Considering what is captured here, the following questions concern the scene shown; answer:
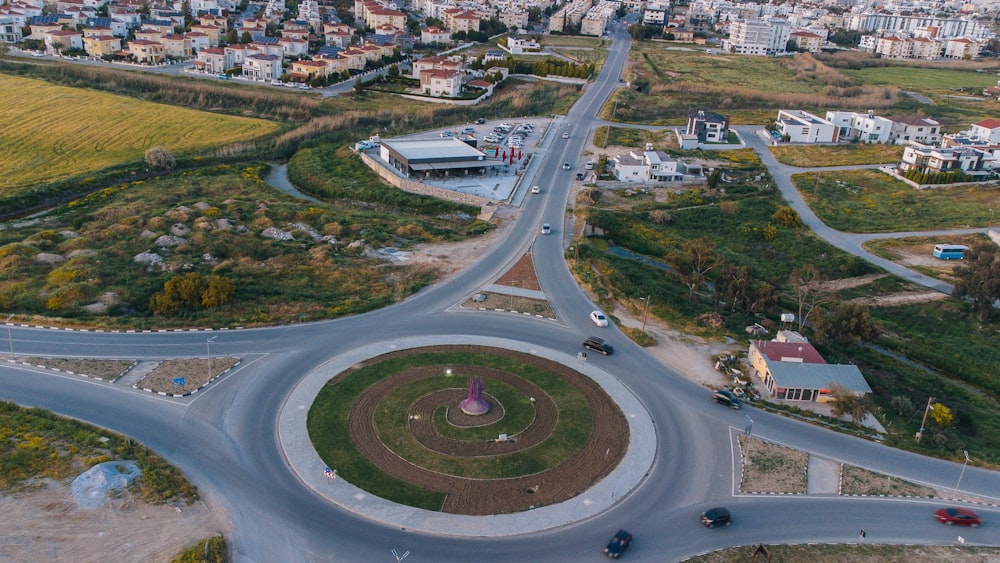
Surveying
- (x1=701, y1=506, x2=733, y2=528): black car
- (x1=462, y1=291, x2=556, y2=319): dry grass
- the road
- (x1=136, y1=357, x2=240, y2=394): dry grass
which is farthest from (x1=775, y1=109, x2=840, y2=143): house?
(x1=136, y1=357, x2=240, y2=394): dry grass

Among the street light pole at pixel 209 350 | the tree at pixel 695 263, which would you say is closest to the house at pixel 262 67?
the street light pole at pixel 209 350

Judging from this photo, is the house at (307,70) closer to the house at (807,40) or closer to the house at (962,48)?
the house at (807,40)

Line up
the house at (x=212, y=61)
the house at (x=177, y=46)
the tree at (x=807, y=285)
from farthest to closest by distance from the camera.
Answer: the house at (x=177, y=46)
the house at (x=212, y=61)
the tree at (x=807, y=285)

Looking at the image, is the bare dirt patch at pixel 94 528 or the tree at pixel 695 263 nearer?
the bare dirt patch at pixel 94 528

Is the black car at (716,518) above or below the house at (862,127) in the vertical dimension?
below

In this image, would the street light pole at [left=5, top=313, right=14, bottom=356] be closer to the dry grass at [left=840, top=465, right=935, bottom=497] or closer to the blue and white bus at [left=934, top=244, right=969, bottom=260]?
the dry grass at [left=840, top=465, right=935, bottom=497]

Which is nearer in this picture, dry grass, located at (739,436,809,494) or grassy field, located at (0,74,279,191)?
dry grass, located at (739,436,809,494)

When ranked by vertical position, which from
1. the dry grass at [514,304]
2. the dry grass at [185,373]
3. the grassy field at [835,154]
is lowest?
the dry grass at [185,373]

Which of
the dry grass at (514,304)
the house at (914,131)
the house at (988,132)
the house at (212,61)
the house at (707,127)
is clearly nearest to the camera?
the dry grass at (514,304)

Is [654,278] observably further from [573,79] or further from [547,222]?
[573,79]
